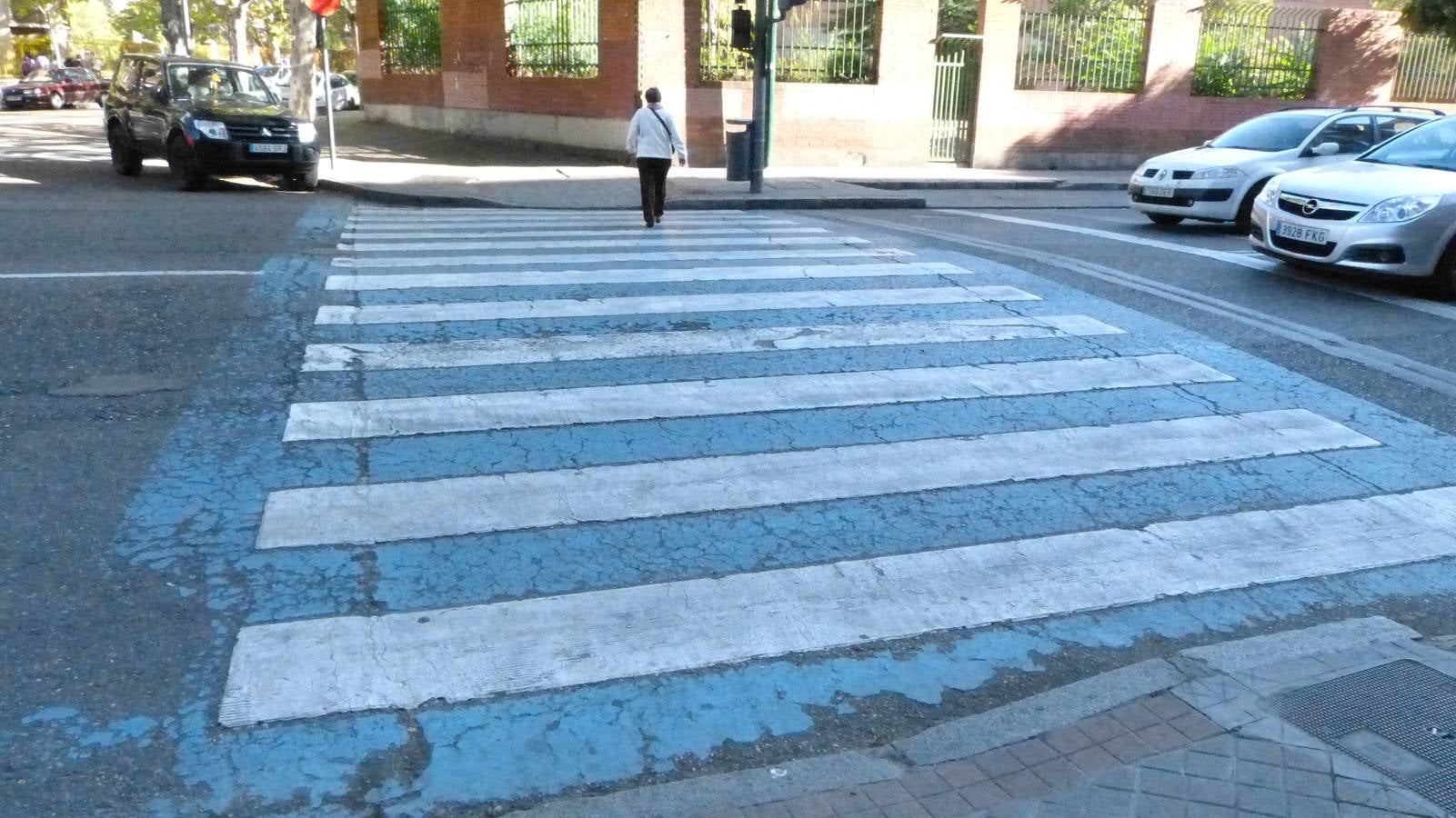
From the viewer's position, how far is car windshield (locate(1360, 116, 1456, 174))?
10.8 metres

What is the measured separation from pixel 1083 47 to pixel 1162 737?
74.0 ft

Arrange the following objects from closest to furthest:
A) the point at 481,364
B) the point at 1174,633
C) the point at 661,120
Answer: the point at 1174,633 < the point at 481,364 < the point at 661,120

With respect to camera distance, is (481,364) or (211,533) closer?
(211,533)

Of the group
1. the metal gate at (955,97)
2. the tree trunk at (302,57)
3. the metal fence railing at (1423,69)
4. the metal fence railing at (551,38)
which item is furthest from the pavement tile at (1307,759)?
the metal fence railing at (1423,69)

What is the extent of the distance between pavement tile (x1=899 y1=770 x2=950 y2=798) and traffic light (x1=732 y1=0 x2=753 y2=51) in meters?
14.5

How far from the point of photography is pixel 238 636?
3.92 metres

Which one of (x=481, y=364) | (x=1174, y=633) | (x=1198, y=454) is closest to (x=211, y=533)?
(x=481, y=364)

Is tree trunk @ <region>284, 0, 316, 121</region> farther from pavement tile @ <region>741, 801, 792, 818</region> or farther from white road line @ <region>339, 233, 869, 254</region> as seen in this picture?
pavement tile @ <region>741, 801, 792, 818</region>

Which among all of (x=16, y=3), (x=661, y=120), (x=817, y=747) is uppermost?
(x=16, y=3)

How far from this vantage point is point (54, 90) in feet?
128

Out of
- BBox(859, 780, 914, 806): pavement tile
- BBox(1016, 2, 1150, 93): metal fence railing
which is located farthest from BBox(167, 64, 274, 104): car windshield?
BBox(859, 780, 914, 806): pavement tile

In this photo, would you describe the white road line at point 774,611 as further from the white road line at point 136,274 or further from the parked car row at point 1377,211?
the white road line at point 136,274

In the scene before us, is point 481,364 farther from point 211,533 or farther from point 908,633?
point 908,633

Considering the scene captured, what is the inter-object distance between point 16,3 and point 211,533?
7377cm
